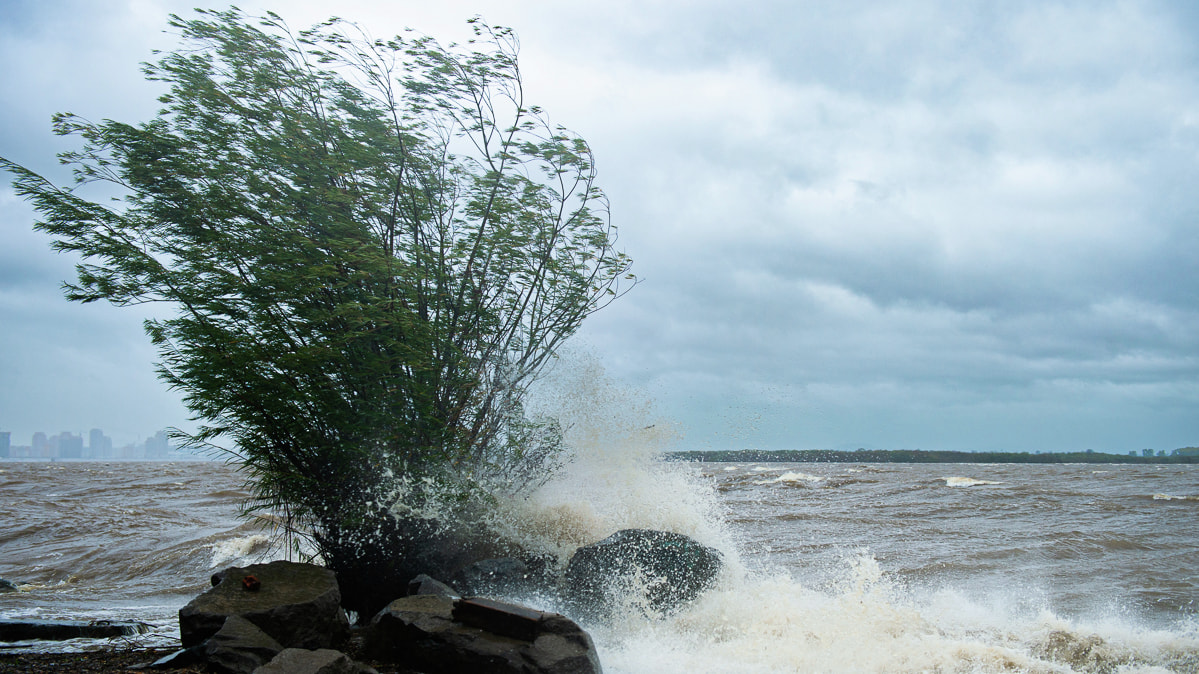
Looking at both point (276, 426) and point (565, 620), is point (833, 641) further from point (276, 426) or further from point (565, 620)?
point (276, 426)

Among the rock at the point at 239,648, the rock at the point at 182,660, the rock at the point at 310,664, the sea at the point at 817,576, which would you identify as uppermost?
the rock at the point at 310,664

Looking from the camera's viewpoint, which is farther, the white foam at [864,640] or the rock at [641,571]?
the rock at [641,571]

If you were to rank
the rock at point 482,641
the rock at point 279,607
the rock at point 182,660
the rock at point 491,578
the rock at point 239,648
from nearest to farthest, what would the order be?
the rock at point 239,648 → the rock at point 482,641 → the rock at point 182,660 → the rock at point 279,607 → the rock at point 491,578

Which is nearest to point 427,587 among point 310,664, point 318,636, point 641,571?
point 318,636

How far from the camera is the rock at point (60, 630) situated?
8.09 meters

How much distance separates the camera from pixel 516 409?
440 inches

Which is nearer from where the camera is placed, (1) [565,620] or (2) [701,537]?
(1) [565,620]

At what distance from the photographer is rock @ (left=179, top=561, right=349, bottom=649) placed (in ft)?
23.2

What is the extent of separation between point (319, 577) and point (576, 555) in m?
3.55

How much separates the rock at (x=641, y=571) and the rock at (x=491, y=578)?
69 centimetres

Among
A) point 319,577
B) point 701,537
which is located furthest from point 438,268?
point 701,537

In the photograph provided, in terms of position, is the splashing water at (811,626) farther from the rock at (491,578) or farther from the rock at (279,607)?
the rock at (279,607)

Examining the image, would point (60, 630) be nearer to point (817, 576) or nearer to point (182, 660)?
point (182, 660)

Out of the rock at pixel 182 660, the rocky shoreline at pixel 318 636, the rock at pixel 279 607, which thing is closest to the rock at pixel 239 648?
the rocky shoreline at pixel 318 636
